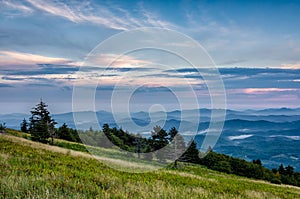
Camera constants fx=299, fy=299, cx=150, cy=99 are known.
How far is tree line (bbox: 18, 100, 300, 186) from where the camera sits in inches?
1694

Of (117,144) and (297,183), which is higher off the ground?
(117,144)

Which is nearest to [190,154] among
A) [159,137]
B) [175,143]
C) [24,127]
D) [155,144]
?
[155,144]

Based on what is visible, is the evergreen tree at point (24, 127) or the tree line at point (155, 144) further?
the evergreen tree at point (24, 127)

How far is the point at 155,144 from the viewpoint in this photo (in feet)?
153

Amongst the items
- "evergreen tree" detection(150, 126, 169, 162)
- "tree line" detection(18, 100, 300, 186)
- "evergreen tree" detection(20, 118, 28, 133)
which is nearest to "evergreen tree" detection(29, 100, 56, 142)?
"tree line" detection(18, 100, 300, 186)

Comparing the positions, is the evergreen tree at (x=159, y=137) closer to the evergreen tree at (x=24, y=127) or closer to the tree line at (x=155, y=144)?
the tree line at (x=155, y=144)

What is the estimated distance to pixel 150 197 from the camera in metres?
8.47

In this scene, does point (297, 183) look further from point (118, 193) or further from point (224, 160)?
point (118, 193)

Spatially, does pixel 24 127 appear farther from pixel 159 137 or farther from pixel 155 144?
pixel 159 137

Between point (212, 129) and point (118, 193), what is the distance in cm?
1107

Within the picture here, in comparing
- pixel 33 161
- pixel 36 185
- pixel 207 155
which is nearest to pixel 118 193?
pixel 36 185

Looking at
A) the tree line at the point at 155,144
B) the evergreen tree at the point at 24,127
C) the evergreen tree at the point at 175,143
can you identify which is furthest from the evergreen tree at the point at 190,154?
the evergreen tree at the point at 24,127

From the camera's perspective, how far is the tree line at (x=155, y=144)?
43031 millimetres

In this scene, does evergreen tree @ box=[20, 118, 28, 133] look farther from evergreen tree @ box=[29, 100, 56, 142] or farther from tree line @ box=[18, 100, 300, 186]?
evergreen tree @ box=[29, 100, 56, 142]
